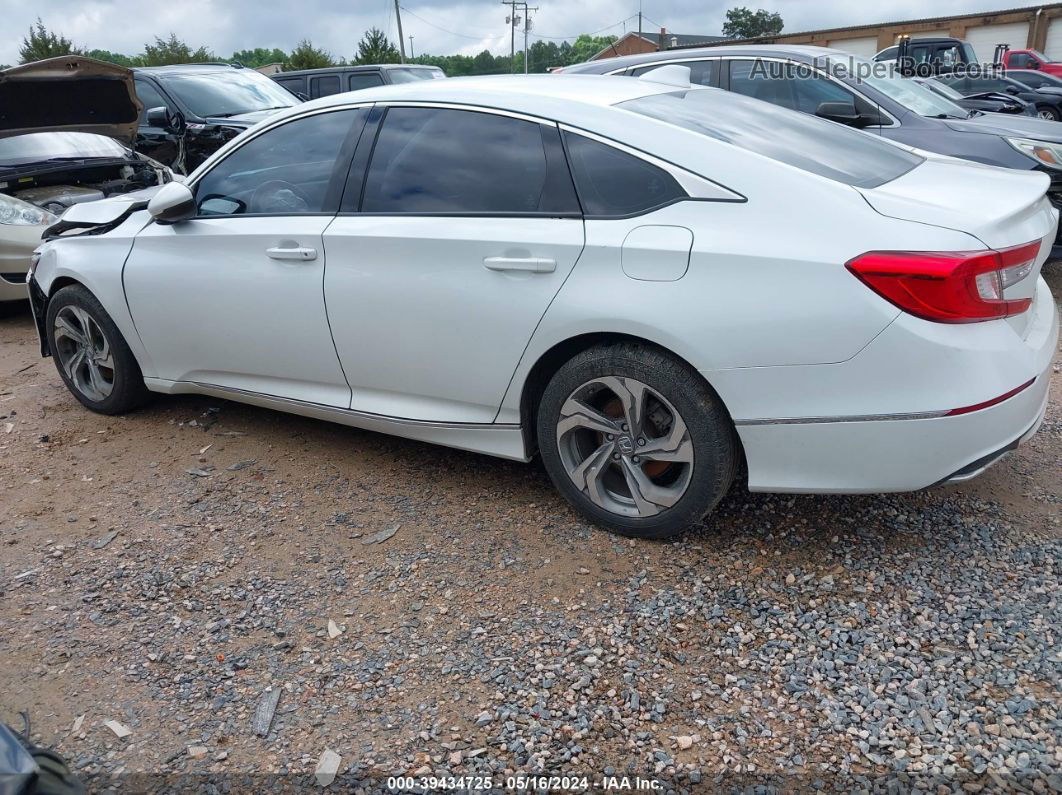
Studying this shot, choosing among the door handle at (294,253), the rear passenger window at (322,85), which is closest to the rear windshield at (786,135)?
the door handle at (294,253)

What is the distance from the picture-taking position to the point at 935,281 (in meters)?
2.48

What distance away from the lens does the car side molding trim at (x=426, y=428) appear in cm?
335

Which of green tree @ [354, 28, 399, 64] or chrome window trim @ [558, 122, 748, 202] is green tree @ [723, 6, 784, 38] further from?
chrome window trim @ [558, 122, 748, 202]

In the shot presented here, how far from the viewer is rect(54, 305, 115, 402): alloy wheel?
453cm

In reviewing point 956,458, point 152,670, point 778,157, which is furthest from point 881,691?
point 152,670

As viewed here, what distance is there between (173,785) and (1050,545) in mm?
2872

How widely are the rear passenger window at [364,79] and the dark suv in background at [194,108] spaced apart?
2.55 m

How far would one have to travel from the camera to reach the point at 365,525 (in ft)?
11.3

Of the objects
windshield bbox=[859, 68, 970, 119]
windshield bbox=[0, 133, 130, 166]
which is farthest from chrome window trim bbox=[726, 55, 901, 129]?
windshield bbox=[0, 133, 130, 166]

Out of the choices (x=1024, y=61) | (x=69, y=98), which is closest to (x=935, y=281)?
(x=69, y=98)

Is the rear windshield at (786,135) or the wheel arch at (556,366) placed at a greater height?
the rear windshield at (786,135)

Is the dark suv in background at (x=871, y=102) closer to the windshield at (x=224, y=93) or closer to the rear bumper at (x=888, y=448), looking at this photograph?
the rear bumper at (x=888, y=448)

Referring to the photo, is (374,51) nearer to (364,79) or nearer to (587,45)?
(364,79)

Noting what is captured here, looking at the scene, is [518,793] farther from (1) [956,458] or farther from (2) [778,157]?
(2) [778,157]
